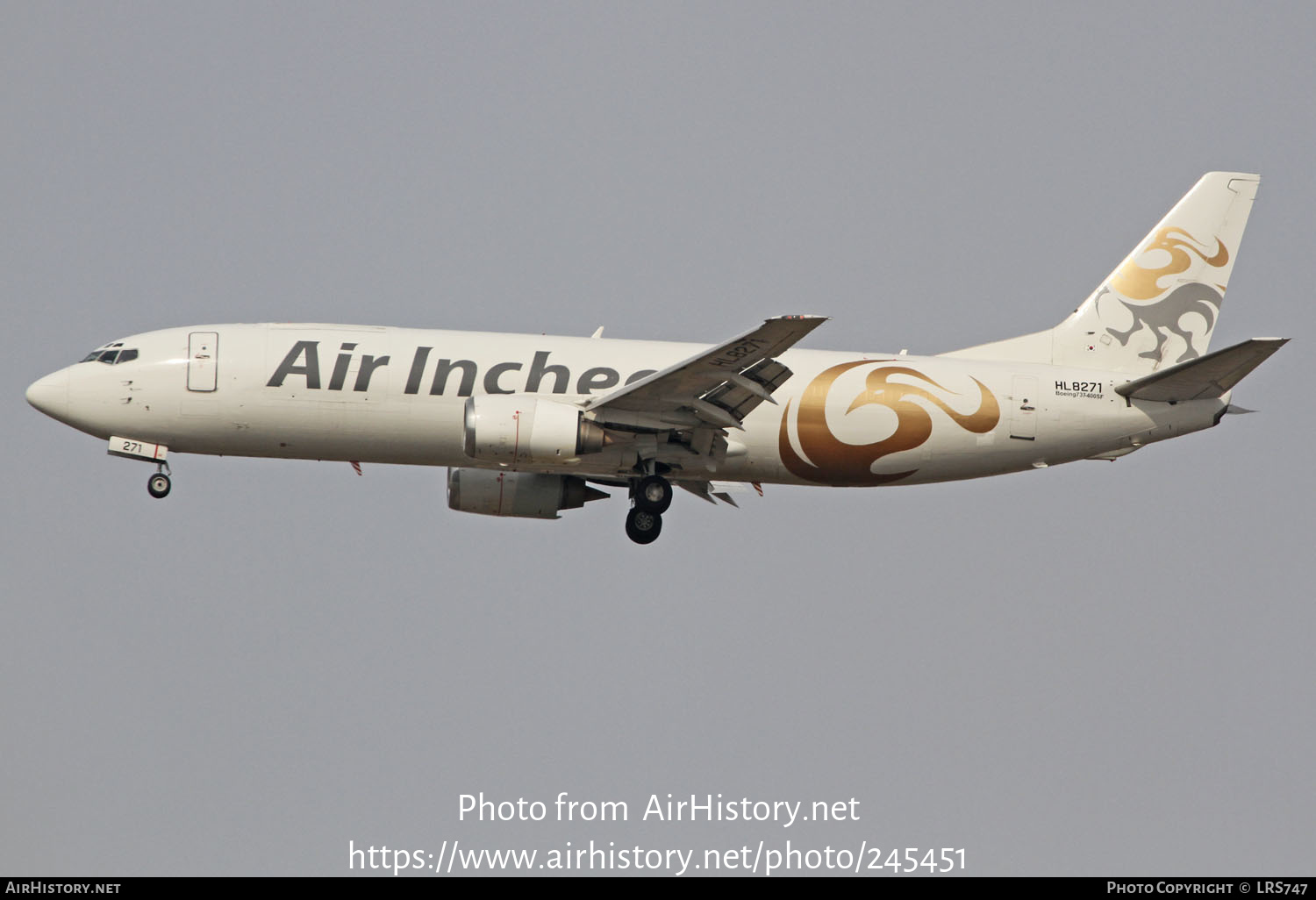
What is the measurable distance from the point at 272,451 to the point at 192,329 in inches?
141

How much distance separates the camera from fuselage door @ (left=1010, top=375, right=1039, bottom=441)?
124ft

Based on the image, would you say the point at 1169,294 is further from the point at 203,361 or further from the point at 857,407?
the point at 203,361

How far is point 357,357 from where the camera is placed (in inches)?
1441

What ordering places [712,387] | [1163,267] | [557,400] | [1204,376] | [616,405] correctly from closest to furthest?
[712,387]
[616,405]
[1204,376]
[557,400]
[1163,267]

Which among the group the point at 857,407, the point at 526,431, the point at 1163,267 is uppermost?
the point at 1163,267

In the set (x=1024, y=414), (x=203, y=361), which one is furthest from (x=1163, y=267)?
(x=203, y=361)

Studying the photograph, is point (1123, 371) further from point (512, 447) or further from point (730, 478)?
point (512, 447)

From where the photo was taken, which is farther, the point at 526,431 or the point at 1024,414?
the point at 1024,414

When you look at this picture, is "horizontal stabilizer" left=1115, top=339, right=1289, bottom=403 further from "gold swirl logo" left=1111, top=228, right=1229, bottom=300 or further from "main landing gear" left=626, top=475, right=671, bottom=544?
"main landing gear" left=626, top=475, right=671, bottom=544

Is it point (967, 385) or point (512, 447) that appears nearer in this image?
point (512, 447)

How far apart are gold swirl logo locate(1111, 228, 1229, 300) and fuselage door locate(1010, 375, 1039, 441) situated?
4.78 meters

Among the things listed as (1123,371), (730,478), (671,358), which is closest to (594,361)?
(671,358)

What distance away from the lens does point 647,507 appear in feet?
124

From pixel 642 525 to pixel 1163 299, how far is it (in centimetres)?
1466
